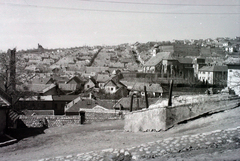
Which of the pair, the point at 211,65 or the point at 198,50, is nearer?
the point at 211,65

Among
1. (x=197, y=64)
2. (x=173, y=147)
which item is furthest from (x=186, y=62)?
(x=173, y=147)

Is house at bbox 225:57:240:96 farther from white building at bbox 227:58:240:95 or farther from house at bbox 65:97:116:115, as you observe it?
house at bbox 65:97:116:115

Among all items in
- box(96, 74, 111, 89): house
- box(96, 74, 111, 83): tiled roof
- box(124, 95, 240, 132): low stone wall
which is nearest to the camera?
box(124, 95, 240, 132): low stone wall

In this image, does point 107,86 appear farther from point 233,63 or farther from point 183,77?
point 233,63

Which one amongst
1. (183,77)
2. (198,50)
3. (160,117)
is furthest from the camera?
(198,50)

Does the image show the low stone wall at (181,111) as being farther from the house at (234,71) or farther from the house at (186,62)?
the house at (186,62)

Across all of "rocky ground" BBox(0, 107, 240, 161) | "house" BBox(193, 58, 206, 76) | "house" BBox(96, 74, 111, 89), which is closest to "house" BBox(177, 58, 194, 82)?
"house" BBox(193, 58, 206, 76)

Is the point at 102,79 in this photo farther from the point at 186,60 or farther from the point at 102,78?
the point at 186,60

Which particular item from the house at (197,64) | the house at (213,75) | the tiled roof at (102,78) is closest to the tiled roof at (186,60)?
the house at (197,64)

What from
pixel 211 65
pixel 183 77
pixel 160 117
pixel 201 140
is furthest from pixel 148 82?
pixel 201 140
